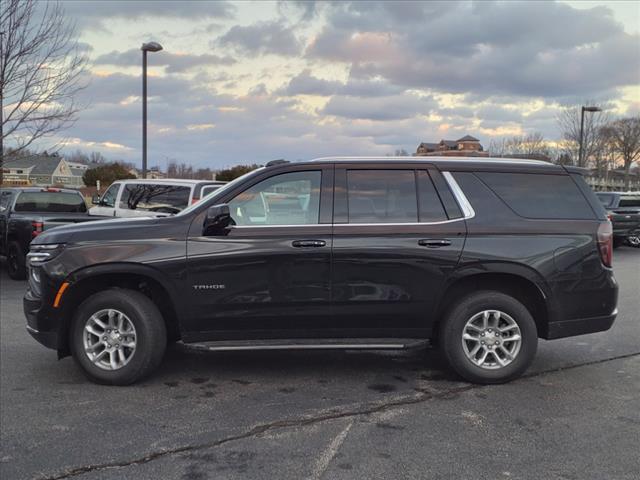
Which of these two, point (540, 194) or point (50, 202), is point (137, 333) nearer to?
point (540, 194)

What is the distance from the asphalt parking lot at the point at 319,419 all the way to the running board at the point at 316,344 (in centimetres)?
35

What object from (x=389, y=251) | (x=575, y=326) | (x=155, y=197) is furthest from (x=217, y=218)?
(x=155, y=197)

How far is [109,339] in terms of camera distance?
471 centimetres

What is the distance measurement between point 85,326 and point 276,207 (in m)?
1.83

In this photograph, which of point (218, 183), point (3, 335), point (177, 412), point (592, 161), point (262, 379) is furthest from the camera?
point (592, 161)

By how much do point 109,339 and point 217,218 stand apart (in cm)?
134

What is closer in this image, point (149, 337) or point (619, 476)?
point (619, 476)

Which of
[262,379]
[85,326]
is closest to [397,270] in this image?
[262,379]

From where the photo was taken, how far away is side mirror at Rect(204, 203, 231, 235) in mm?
4543

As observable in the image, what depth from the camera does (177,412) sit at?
4.21 metres

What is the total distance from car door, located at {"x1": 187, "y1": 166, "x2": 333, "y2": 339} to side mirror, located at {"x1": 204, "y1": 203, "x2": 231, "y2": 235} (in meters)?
0.06

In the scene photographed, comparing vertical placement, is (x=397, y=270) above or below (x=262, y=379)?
above

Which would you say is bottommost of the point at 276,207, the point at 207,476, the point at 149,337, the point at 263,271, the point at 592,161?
the point at 207,476

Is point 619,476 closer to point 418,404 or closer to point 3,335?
point 418,404
